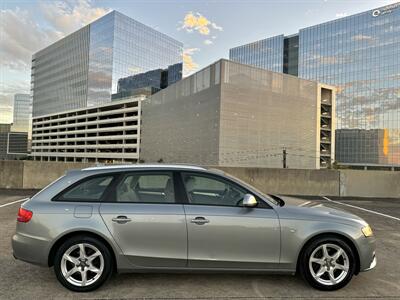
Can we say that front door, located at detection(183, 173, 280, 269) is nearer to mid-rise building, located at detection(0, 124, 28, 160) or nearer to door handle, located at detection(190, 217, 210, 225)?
door handle, located at detection(190, 217, 210, 225)

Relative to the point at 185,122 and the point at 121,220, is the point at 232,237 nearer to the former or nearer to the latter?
the point at 121,220

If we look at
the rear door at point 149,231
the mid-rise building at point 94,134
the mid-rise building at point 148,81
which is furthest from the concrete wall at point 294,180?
the mid-rise building at point 148,81

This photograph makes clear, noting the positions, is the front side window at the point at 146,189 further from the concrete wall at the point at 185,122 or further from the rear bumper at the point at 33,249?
the concrete wall at the point at 185,122

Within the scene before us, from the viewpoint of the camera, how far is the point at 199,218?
3730 mm

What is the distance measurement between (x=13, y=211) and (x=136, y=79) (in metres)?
103

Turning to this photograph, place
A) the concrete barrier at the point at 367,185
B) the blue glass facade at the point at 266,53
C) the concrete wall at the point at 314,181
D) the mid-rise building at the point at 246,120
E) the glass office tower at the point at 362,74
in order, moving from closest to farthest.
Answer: the concrete wall at the point at 314,181
the concrete barrier at the point at 367,185
the mid-rise building at the point at 246,120
the glass office tower at the point at 362,74
the blue glass facade at the point at 266,53

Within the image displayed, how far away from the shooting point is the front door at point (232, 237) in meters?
3.72

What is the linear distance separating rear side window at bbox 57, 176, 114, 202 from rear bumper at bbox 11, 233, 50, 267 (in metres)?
0.53

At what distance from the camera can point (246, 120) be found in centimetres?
5894

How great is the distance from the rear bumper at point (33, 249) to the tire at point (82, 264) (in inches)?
5.7

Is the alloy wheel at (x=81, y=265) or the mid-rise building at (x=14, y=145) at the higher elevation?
the mid-rise building at (x=14, y=145)

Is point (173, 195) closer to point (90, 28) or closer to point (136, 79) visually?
point (136, 79)

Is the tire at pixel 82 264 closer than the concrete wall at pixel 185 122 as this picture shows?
Yes

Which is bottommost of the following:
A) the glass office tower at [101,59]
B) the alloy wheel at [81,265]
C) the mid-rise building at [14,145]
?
the alloy wheel at [81,265]
